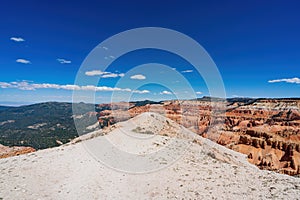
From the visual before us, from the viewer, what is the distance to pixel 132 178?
13.7 metres

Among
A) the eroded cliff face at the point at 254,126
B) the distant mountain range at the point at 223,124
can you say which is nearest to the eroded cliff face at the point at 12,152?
the distant mountain range at the point at 223,124

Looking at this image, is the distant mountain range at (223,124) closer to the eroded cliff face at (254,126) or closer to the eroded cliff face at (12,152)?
the eroded cliff face at (254,126)

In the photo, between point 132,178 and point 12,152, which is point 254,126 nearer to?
point 12,152

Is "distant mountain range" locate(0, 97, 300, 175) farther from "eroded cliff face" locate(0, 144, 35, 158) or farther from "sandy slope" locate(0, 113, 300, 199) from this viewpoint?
"sandy slope" locate(0, 113, 300, 199)

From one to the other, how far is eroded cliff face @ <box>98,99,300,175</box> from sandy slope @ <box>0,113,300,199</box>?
87.6ft

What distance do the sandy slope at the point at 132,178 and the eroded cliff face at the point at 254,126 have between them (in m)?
26.7

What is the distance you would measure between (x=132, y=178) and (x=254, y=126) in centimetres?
9487

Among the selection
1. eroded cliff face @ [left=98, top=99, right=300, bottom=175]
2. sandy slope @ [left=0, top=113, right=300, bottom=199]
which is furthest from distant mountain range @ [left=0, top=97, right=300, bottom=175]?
sandy slope @ [left=0, top=113, right=300, bottom=199]

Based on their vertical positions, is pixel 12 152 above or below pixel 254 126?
above

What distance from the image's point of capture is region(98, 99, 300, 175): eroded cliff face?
182ft

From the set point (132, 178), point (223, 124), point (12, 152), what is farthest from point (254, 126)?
point (132, 178)

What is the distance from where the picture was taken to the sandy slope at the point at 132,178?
36.6 ft

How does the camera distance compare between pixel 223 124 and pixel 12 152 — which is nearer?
pixel 12 152

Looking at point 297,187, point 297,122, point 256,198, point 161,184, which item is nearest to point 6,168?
point 161,184
